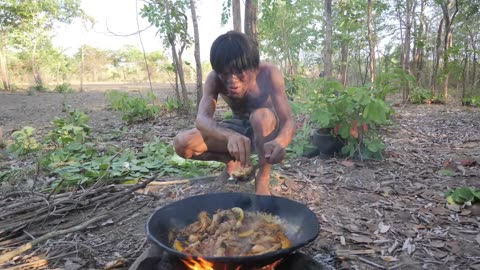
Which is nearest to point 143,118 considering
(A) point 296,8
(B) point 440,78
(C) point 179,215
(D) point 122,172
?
(D) point 122,172

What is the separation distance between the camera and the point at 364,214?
7.91 feet

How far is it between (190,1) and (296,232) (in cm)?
596

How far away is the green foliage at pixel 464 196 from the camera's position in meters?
2.44

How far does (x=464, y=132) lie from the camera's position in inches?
207

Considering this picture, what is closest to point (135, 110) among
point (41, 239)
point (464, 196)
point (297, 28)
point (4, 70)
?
point (41, 239)

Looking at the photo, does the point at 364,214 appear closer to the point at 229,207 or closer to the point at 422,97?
the point at 229,207

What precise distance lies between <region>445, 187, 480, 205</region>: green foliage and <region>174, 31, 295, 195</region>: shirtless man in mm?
1493

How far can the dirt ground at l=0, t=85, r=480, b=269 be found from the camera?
1.90 meters

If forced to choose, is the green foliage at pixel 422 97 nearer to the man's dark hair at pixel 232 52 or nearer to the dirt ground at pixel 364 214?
the dirt ground at pixel 364 214

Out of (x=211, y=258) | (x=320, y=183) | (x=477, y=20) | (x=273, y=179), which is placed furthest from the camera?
(x=477, y=20)

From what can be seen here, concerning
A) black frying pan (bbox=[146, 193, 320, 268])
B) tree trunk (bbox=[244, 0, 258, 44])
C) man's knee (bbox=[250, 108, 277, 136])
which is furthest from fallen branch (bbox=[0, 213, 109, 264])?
tree trunk (bbox=[244, 0, 258, 44])

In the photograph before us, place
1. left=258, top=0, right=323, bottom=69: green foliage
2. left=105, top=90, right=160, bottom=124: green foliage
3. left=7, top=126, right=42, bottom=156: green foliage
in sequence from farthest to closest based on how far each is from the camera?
left=258, top=0, right=323, bottom=69: green foliage, left=105, top=90, right=160, bottom=124: green foliage, left=7, top=126, right=42, bottom=156: green foliage

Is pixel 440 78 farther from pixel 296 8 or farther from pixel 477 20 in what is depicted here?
pixel 296 8

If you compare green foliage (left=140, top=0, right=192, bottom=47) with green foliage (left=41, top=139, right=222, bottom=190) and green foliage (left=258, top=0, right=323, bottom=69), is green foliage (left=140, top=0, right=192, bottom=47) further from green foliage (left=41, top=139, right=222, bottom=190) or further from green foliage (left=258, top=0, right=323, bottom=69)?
green foliage (left=258, top=0, right=323, bottom=69)
